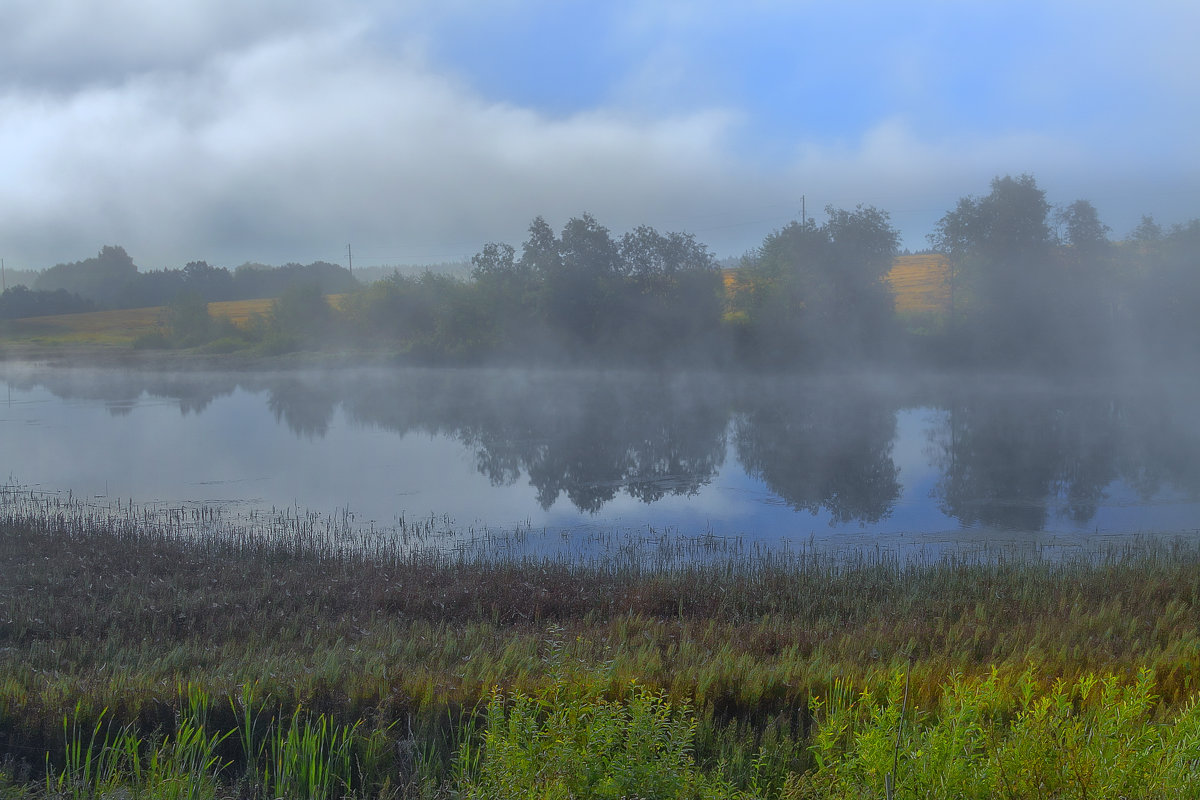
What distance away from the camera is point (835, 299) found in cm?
4753

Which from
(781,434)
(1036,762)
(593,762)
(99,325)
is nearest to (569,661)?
(593,762)

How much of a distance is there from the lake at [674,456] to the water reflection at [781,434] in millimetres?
118

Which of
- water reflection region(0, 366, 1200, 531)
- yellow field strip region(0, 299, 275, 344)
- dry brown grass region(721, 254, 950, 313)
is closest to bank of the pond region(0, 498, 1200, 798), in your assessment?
water reflection region(0, 366, 1200, 531)

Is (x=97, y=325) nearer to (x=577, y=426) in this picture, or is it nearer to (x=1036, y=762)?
(x=577, y=426)

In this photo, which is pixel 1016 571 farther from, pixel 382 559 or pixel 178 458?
pixel 178 458

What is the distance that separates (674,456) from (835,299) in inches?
1064

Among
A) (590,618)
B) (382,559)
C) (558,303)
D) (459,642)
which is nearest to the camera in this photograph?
(459,642)

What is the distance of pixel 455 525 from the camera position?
1526 cm

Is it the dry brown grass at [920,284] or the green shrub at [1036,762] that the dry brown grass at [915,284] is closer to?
the dry brown grass at [920,284]

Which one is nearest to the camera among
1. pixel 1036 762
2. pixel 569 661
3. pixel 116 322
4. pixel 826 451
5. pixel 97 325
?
pixel 1036 762

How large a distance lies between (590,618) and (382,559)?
13.3ft

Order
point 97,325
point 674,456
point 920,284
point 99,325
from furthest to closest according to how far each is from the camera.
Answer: point 97,325
point 99,325
point 920,284
point 674,456

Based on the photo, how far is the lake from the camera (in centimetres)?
1620

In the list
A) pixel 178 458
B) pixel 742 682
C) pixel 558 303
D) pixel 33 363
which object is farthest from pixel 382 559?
pixel 33 363
